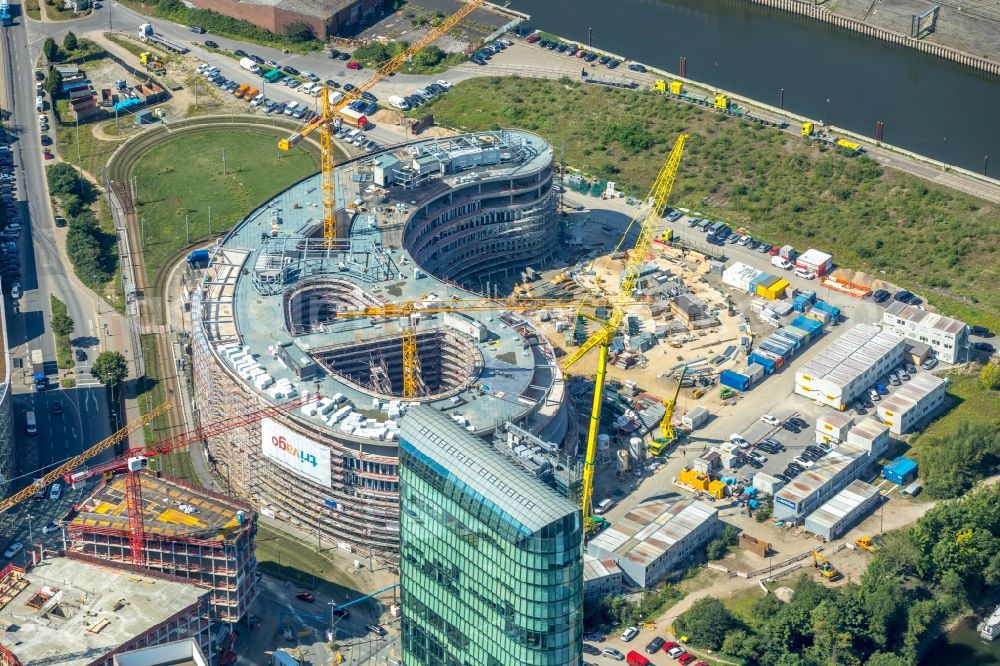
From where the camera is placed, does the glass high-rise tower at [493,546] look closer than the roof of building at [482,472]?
No

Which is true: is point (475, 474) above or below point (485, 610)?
above

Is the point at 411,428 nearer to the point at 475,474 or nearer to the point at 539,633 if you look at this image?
the point at 475,474

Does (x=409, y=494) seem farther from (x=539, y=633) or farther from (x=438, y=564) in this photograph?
(x=539, y=633)

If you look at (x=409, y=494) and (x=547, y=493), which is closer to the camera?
(x=547, y=493)

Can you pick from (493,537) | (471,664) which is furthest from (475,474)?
(471,664)
